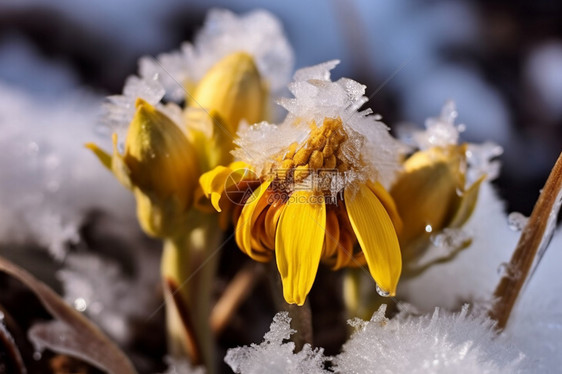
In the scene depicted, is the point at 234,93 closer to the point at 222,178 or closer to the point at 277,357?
the point at 222,178

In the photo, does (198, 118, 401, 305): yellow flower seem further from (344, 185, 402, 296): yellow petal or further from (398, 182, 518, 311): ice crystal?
(398, 182, 518, 311): ice crystal

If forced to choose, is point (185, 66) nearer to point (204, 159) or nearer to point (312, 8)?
point (204, 159)

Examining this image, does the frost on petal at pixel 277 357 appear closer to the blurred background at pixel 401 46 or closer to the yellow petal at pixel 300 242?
the yellow petal at pixel 300 242

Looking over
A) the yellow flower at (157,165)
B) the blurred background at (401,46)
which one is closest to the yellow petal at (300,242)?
the yellow flower at (157,165)

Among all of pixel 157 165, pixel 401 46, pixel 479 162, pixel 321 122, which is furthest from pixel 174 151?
pixel 401 46

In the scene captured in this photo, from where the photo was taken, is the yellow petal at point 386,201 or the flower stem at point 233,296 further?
the flower stem at point 233,296

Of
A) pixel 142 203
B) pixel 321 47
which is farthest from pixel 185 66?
pixel 321 47
